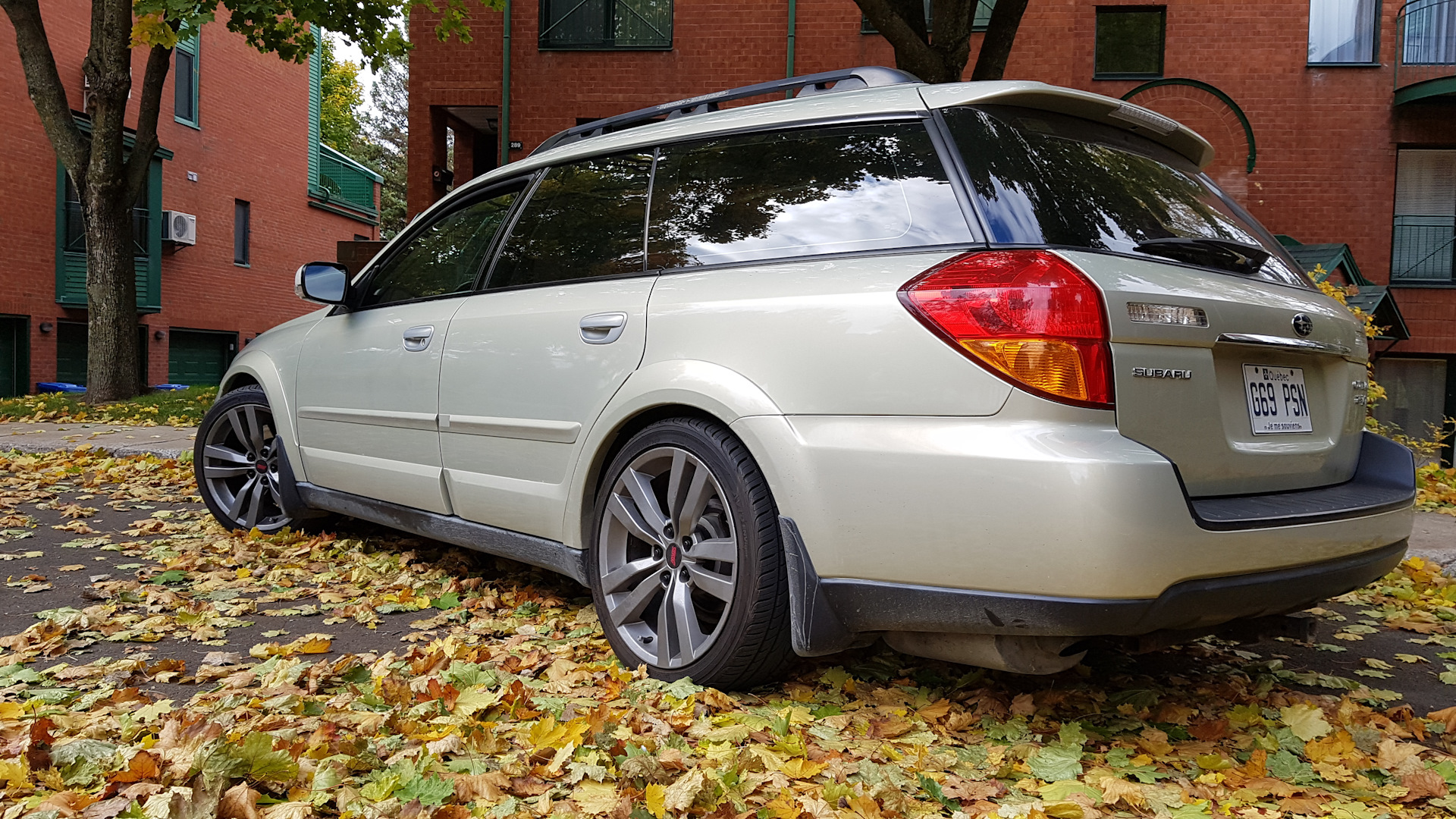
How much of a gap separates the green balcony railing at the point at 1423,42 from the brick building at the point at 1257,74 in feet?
0.08

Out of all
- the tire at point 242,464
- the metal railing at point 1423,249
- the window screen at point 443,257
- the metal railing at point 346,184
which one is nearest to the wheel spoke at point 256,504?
the tire at point 242,464

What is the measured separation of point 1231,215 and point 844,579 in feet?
5.77

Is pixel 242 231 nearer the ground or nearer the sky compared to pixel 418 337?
nearer the sky

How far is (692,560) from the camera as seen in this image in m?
3.15

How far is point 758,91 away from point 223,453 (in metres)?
3.52

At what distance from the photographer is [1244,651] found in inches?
158

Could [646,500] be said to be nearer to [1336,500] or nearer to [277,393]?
[1336,500]

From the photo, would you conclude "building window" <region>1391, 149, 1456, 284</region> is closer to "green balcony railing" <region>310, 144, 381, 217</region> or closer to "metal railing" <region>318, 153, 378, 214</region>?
"green balcony railing" <region>310, 144, 381, 217</region>

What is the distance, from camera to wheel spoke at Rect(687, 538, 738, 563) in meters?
3.01

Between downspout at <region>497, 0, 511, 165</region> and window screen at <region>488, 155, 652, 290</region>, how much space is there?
41.0 ft

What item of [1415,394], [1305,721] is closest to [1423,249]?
[1415,394]

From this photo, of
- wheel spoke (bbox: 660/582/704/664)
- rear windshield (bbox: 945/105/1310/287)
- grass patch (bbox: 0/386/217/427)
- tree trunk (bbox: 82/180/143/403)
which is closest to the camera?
rear windshield (bbox: 945/105/1310/287)

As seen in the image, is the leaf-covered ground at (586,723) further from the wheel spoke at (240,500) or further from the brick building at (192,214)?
the brick building at (192,214)

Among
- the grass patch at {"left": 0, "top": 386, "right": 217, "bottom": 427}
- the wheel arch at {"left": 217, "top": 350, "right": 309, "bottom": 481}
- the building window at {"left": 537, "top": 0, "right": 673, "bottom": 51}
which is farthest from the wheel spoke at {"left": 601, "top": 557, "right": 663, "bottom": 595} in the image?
the building window at {"left": 537, "top": 0, "right": 673, "bottom": 51}
